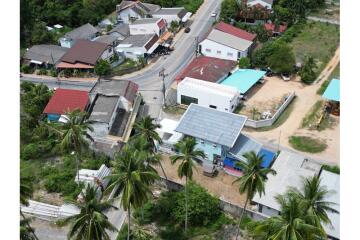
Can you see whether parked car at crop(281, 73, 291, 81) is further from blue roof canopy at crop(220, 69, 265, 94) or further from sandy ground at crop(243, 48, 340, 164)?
blue roof canopy at crop(220, 69, 265, 94)

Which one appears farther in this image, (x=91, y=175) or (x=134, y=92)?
(x=134, y=92)

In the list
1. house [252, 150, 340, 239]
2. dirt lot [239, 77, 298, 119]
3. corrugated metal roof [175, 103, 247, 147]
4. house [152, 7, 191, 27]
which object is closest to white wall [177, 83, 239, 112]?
dirt lot [239, 77, 298, 119]

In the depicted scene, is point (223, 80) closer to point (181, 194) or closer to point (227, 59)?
point (227, 59)

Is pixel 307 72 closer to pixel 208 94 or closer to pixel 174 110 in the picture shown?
pixel 208 94

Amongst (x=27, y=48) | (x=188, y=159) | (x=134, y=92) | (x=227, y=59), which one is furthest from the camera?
(x=27, y=48)

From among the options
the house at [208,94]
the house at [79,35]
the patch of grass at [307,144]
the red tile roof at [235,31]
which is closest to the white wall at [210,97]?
the house at [208,94]

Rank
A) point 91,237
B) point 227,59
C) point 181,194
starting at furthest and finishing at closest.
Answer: point 227,59 < point 181,194 < point 91,237

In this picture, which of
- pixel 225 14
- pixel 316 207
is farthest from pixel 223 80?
pixel 316 207

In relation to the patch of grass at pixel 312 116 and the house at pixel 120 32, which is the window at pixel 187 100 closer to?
the patch of grass at pixel 312 116
